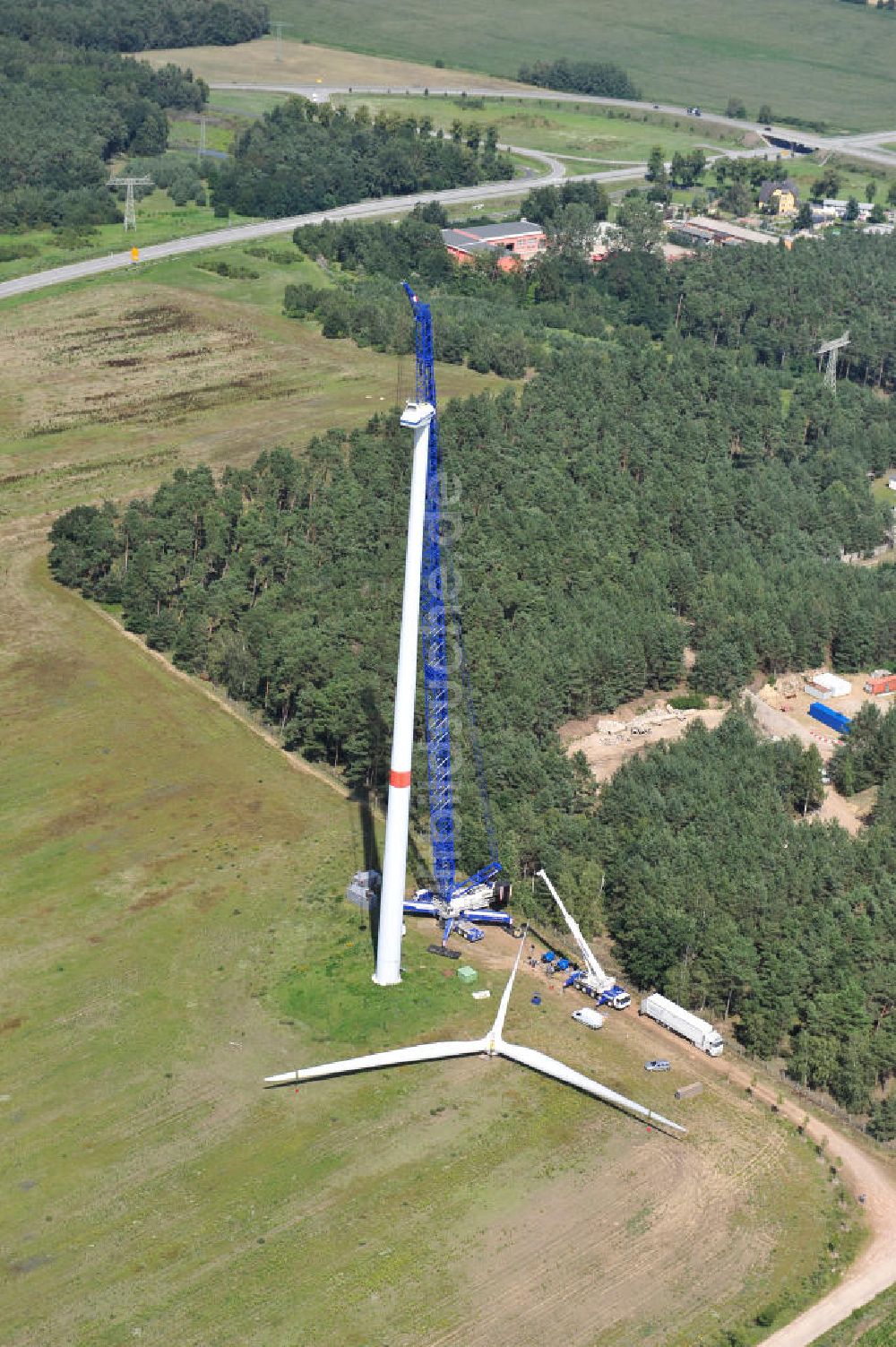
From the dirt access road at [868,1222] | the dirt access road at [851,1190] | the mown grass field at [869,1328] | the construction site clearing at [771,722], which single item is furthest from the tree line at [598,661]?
the mown grass field at [869,1328]

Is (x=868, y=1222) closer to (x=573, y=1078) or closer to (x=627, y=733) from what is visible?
(x=573, y=1078)

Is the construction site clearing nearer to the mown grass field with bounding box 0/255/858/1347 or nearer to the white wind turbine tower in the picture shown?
the mown grass field with bounding box 0/255/858/1347

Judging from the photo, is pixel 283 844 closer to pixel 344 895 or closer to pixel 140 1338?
pixel 344 895

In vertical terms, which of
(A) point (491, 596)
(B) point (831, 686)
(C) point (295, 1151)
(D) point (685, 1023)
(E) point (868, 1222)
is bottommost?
(C) point (295, 1151)

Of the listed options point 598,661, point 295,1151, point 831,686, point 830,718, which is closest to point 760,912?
point 295,1151

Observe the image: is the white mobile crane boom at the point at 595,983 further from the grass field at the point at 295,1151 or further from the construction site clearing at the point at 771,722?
the construction site clearing at the point at 771,722

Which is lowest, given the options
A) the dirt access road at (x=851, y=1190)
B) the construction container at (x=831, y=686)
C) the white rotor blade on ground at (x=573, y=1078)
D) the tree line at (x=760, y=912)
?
the construction container at (x=831, y=686)
